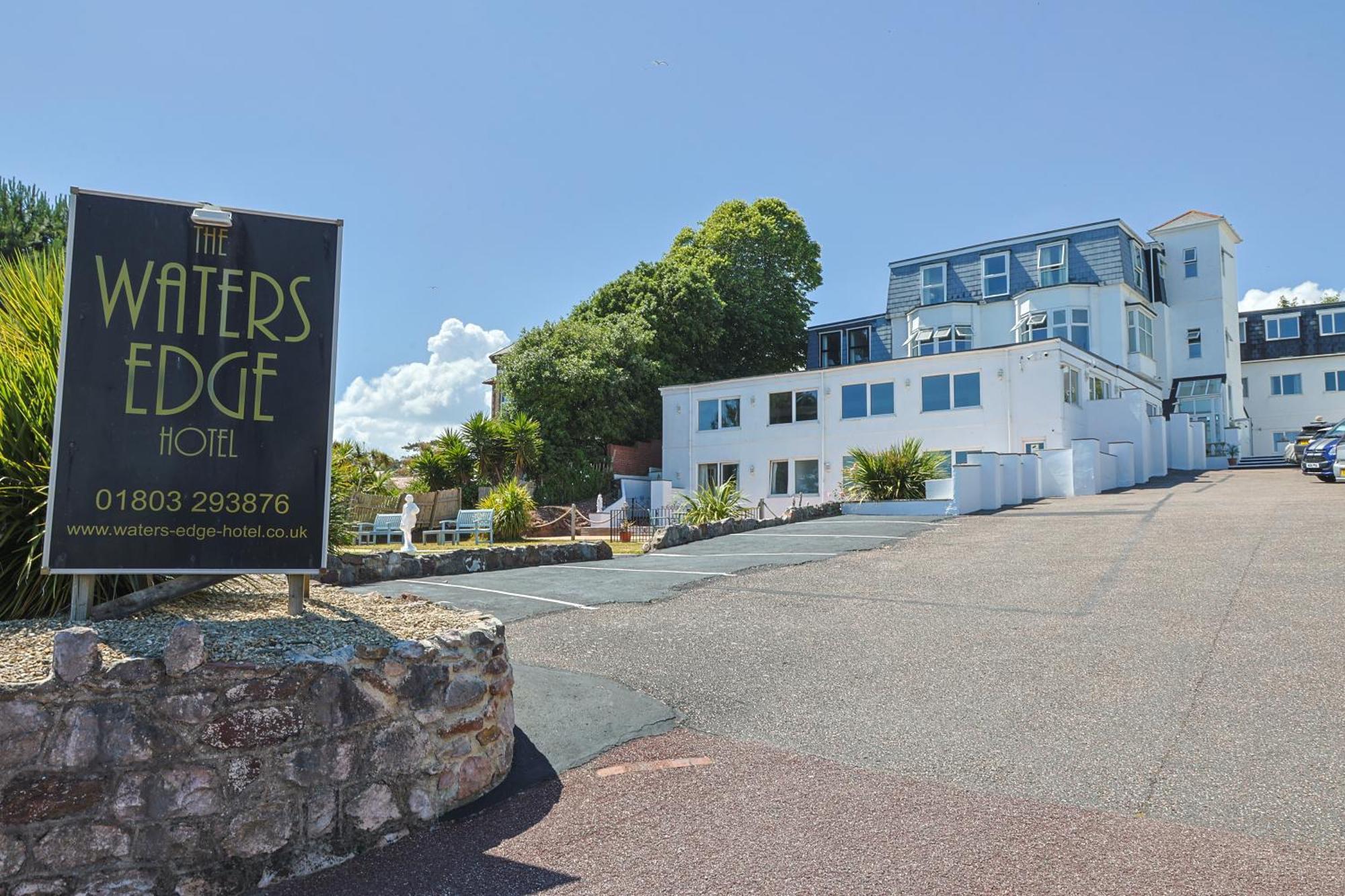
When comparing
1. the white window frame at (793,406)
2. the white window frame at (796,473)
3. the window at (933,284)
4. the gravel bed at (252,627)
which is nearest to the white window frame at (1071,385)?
the white window frame at (793,406)

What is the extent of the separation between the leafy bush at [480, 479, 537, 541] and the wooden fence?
255 cm

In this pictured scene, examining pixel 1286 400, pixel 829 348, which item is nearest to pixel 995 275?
pixel 829 348

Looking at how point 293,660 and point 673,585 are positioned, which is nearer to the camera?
point 293,660

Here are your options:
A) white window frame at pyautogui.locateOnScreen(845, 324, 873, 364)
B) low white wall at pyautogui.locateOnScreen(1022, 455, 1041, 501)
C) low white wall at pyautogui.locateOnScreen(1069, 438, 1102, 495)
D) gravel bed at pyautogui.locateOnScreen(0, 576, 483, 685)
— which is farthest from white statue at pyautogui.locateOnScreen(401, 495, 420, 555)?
white window frame at pyautogui.locateOnScreen(845, 324, 873, 364)

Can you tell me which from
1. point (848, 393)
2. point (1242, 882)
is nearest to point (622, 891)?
point (1242, 882)

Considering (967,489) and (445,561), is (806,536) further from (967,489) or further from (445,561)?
(445,561)

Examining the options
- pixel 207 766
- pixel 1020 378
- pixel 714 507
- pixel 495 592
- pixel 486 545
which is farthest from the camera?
pixel 1020 378

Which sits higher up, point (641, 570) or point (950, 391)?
point (950, 391)

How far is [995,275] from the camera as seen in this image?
3956 centimetres

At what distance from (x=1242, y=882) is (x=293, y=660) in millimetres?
4361

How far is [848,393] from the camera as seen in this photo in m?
31.0

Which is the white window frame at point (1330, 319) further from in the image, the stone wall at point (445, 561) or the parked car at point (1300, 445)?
the stone wall at point (445, 561)

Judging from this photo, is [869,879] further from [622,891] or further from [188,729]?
[188,729]

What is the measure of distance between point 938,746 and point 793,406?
27.3 m
